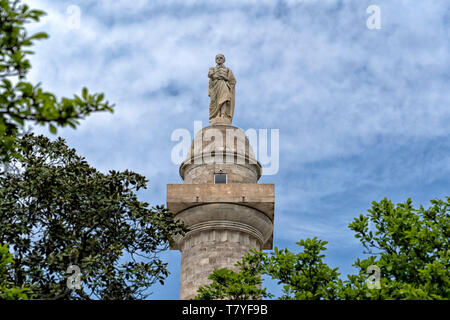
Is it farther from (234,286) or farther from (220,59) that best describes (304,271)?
(220,59)

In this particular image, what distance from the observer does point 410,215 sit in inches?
667

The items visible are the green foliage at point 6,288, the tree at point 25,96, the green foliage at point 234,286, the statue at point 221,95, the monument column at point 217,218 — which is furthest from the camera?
the statue at point 221,95

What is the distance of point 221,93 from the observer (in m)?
27.4

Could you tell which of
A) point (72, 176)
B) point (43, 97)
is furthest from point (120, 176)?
point (43, 97)

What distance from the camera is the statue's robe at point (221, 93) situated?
89.9 ft

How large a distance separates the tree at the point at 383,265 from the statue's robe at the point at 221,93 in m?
10.9

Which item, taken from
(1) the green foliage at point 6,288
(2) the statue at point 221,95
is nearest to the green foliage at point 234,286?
(1) the green foliage at point 6,288

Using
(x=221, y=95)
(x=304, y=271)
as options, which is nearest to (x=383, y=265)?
(x=304, y=271)

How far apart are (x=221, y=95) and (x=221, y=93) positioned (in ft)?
0.29

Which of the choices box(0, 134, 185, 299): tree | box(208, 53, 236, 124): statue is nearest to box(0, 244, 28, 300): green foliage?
box(0, 134, 185, 299): tree

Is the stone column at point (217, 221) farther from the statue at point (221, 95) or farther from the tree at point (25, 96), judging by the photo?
the tree at point (25, 96)

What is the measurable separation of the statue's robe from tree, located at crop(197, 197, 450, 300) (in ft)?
35.8

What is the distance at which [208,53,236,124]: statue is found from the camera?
2734 cm
